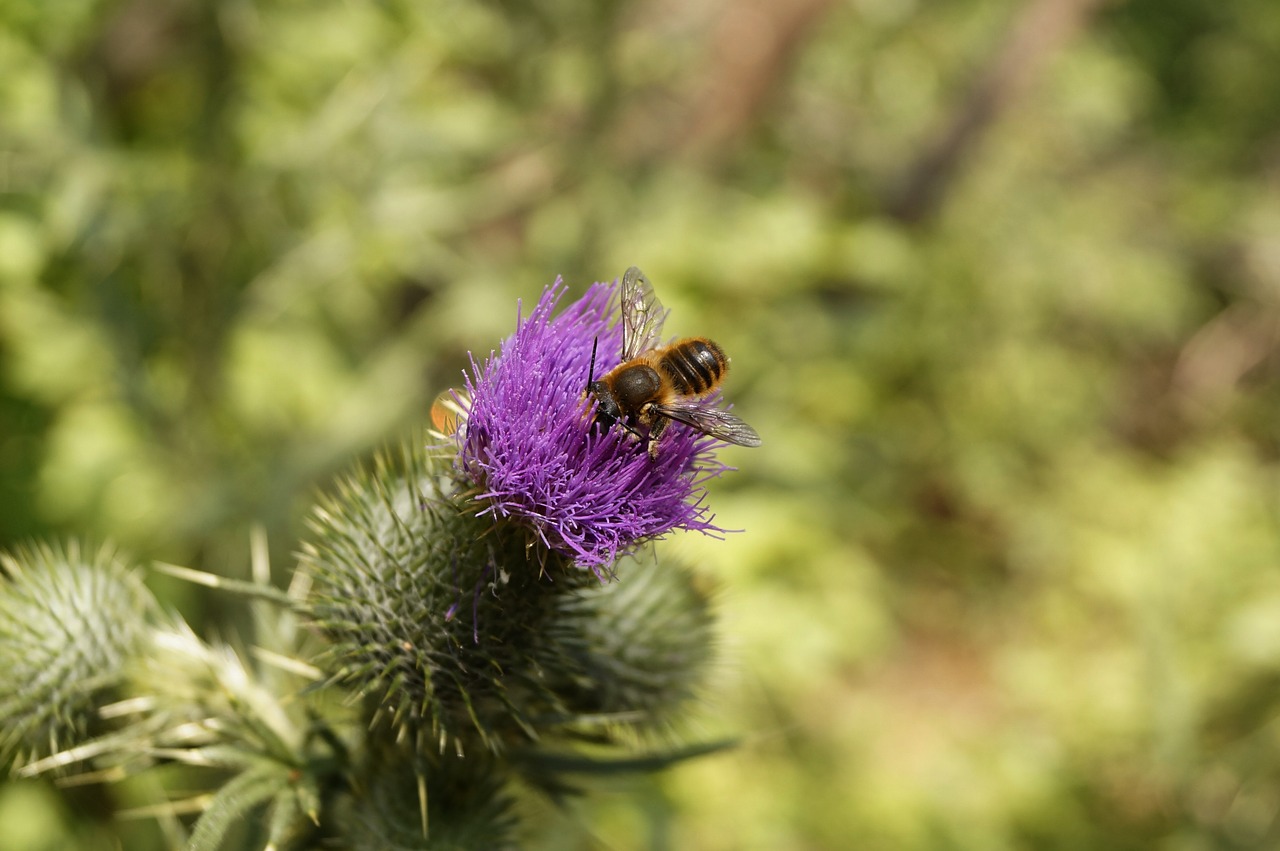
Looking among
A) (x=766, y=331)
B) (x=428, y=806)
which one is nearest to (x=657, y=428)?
(x=428, y=806)

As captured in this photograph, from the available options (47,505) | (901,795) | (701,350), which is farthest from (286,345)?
(901,795)

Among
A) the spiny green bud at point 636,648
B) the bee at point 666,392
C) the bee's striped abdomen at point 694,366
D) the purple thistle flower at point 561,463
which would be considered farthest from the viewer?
the spiny green bud at point 636,648

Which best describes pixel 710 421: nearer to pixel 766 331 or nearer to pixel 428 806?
pixel 428 806

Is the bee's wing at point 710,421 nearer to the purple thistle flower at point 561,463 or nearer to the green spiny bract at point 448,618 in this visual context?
the purple thistle flower at point 561,463

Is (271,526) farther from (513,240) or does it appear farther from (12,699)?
(513,240)

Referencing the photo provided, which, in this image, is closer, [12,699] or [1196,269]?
[12,699]

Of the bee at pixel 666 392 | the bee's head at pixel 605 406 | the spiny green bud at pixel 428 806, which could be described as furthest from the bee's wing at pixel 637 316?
the spiny green bud at pixel 428 806

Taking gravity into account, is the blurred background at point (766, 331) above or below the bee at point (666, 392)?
above
